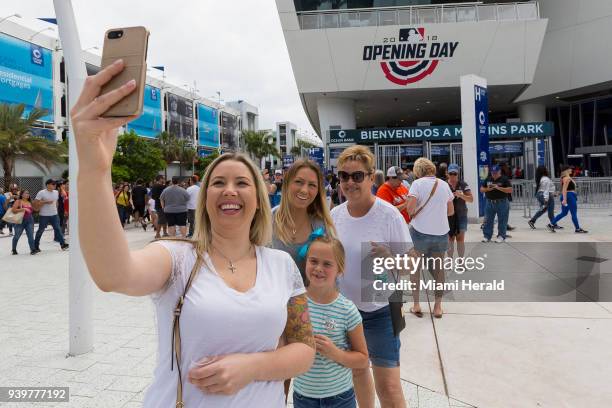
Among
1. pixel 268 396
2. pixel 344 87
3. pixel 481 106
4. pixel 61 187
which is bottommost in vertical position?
pixel 268 396

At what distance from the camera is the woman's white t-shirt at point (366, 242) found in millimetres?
2588

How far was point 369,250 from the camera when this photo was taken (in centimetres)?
265

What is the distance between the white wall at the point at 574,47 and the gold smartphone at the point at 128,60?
30708 mm

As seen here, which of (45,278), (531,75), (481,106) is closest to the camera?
(45,278)

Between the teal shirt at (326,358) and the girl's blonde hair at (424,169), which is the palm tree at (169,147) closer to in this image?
the girl's blonde hair at (424,169)

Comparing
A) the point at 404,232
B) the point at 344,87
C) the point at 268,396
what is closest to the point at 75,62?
the point at 404,232

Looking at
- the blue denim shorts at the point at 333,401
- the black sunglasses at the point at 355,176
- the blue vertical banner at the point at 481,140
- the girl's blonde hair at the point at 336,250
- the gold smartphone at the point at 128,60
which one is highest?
the blue vertical banner at the point at 481,140

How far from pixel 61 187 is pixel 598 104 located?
113ft

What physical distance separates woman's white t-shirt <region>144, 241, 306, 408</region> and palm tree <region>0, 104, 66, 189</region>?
27.5 meters

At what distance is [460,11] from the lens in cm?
2166

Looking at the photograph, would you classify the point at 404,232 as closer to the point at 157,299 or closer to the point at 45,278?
the point at 157,299

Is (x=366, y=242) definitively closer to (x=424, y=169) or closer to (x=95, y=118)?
(x=95, y=118)

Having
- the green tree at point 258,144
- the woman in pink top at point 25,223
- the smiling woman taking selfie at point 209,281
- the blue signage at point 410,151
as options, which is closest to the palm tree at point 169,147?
the green tree at point 258,144

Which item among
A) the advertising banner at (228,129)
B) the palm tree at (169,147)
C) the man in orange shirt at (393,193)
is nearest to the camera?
the man in orange shirt at (393,193)
